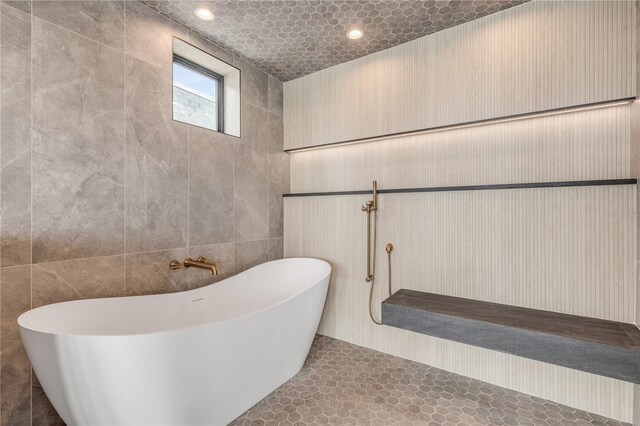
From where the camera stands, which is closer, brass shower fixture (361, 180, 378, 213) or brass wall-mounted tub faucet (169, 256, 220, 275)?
brass wall-mounted tub faucet (169, 256, 220, 275)

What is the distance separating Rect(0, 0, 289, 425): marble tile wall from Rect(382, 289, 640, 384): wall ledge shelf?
4.90ft

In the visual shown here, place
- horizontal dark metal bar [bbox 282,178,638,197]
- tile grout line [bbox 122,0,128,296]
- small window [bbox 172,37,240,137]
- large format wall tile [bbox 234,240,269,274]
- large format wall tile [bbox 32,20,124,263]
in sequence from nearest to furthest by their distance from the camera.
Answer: large format wall tile [bbox 32,20,124,263], horizontal dark metal bar [bbox 282,178,638,197], tile grout line [bbox 122,0,128,296], small window [bbox 172,37,240,137], large format wall tile [bbox 234,240,269,274]

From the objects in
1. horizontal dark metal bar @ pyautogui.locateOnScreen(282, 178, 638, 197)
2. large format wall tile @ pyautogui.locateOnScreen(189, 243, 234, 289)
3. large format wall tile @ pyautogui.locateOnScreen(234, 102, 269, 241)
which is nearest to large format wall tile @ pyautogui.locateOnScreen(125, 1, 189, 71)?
large format wall tile @ pyautogui.locateOnScreen(234, 102, 269, 241)

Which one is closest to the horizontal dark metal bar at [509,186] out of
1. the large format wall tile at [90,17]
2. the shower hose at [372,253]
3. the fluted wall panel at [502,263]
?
the fluted wall panel at [502,263]

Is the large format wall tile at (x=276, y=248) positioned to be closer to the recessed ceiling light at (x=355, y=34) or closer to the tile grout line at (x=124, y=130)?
the tile grout line at (x=124, y=130)

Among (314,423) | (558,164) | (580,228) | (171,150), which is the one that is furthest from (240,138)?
(580,228)

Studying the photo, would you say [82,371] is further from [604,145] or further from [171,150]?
[604,145]

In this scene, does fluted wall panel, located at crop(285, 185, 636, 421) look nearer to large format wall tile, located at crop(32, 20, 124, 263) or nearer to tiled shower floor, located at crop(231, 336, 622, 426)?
tiled shower floor, located at crop(231, 336, 622, 426)

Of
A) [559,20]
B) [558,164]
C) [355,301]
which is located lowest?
[355,301]

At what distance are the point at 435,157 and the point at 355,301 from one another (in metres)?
1.32

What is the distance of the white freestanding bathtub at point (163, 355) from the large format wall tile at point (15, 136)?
0.34 meters

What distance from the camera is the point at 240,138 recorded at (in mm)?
2328

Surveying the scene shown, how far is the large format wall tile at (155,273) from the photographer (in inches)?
66.1

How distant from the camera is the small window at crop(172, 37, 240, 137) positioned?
80.4 inches
